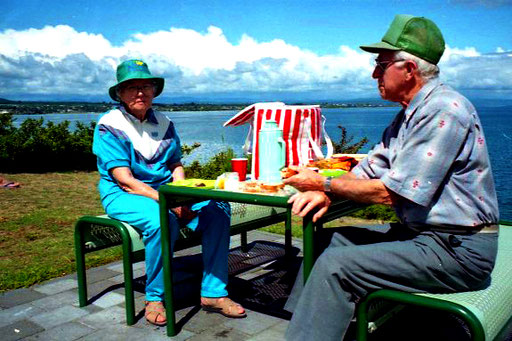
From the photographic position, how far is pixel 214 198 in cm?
298

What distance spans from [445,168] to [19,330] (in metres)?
2.81

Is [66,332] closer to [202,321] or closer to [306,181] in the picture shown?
[202,321]

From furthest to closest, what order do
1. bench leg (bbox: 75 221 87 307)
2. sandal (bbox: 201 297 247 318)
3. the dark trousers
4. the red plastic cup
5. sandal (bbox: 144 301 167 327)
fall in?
bench leg (bbox: 75 221 87 307) → sandal (bbox: 201 297 247 318) → sandal (bbox: 144 301 167 327) → the red plastic cup → the dark trousers

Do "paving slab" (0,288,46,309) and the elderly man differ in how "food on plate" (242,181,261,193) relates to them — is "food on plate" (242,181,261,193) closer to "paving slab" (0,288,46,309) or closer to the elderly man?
the elderly man

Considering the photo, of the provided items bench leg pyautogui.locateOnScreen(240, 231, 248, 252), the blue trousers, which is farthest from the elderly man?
bench leg pyautogui.locateOnScreen(240, 231, 248, 252)

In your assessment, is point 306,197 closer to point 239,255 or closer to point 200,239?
point 200,239

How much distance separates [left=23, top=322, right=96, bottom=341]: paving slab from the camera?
11.2 feet

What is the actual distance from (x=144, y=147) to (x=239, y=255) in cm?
168

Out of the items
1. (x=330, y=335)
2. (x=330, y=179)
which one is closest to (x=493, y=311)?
(x=330, y=335)

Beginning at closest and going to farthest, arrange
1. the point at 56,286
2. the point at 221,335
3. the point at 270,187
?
Answer: the point at 270,187
the point at 221,335
the point at 56,286

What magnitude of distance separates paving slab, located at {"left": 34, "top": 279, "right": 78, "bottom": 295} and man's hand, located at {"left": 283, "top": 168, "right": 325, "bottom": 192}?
2466mm

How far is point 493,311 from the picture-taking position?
7.42 feet

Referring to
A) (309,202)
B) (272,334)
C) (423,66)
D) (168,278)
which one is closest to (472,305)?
(309,202)

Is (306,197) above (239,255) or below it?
above
